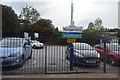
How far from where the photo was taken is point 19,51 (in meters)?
7.18

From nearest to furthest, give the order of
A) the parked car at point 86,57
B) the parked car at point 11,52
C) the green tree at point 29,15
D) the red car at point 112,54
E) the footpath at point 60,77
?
the footpath at point 60,77, the parked car at point 11,52, the parked car at point 86,57, the red car at point 112,54, the green tree at point 29,15

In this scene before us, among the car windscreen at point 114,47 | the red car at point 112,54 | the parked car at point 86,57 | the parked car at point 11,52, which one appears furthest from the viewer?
→ the red car at point 112,54

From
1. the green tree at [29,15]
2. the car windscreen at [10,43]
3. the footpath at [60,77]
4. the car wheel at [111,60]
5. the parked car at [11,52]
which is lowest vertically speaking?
the footpath at [60,77]

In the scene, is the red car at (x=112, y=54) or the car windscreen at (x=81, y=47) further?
the red car at (x=112, y=54)

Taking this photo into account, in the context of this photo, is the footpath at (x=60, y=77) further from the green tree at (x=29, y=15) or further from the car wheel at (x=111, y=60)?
the green tree at (x=29, y=15)

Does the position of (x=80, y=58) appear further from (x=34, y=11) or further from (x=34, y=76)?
(x=34, y=11)

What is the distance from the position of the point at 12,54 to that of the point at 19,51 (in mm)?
431

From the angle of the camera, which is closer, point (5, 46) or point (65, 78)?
point (65, 78)

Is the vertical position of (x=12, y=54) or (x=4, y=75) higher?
(x=12, y=54)

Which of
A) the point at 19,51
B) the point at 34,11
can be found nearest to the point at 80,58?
the point at 19,51

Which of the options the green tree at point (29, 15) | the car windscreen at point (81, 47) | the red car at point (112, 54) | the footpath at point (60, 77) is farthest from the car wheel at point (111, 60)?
the green tree at point (29, 15)

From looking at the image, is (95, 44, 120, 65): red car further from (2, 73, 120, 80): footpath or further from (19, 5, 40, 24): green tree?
(19, 5, 40, 24): green tree

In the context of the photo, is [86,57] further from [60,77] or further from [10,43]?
[10,43]

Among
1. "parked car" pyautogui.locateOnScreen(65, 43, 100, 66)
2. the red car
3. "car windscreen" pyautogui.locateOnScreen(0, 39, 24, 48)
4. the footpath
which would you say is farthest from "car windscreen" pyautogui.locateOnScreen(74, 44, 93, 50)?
"car windscreen" pyautogui.locateOnScreen(0, 39, 24, 48)
